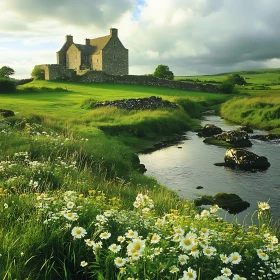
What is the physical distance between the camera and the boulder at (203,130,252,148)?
2631 centimetres

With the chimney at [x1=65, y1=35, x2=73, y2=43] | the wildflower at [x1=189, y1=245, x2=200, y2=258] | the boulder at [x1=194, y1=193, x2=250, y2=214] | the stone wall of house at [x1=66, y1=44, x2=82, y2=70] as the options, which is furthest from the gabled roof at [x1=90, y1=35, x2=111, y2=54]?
the wildflower at [x1=189, y1=245, x2=200, y2=258]

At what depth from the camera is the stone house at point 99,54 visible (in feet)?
278

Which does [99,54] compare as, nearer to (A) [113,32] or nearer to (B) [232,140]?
(A) [113,32]

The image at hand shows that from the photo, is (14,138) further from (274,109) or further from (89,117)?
(274,109)

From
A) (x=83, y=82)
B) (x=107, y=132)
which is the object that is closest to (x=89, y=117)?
(x=107, y=132)

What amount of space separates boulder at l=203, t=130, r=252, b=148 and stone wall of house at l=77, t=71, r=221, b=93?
149 ft

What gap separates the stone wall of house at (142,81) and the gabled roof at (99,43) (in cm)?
1344

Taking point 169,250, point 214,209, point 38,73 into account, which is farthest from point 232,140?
point 38,73

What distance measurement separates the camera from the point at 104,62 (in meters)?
84.4

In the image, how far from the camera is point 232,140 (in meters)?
26.8

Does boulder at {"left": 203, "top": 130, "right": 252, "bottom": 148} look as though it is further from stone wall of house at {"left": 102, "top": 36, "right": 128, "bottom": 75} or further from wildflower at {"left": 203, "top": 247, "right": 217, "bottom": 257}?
stone wall of house at {"left": 102, "top": 36, "right": 128, "bottom": 75}

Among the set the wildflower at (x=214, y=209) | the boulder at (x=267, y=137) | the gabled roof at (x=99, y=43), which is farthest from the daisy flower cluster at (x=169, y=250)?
the gabled roof at (x=99, y=43)

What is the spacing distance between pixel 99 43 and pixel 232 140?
223 feet

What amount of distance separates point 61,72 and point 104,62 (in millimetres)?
13326
